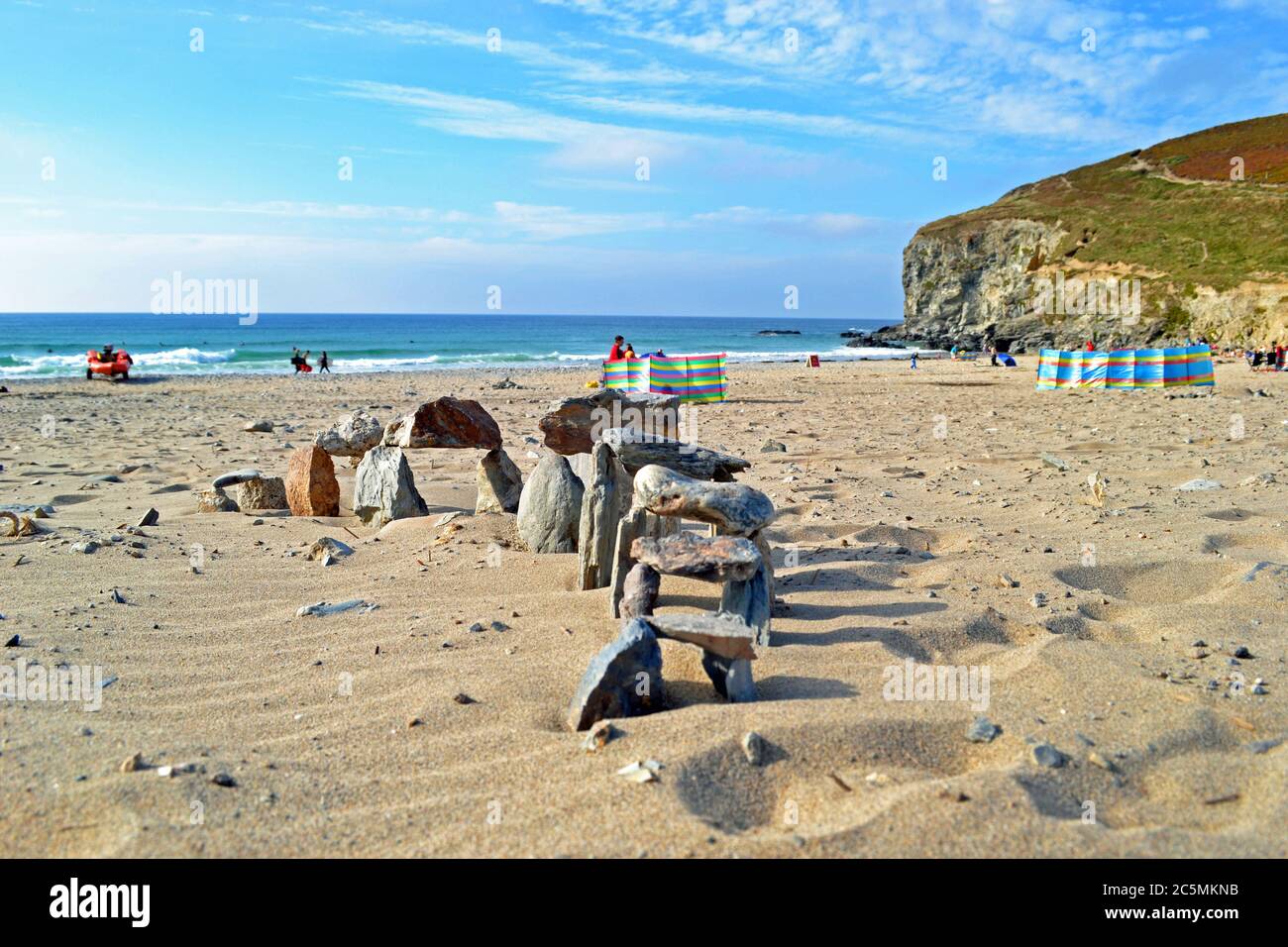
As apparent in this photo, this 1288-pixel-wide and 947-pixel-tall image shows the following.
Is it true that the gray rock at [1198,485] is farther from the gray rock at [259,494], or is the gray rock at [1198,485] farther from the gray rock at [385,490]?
the gray rock at [259,494]

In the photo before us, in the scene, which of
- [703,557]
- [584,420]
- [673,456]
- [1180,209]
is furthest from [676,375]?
[1180,209]

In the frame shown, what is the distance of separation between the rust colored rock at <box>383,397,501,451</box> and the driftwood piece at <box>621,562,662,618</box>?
2.34 m

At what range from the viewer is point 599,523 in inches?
183

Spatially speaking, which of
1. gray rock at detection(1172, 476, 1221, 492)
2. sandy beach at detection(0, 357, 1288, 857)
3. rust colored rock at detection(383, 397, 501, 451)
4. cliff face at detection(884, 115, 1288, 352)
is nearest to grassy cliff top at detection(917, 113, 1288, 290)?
cliff face at detection(884, 115, 1288, 352)

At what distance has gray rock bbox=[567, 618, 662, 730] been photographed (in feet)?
10.2

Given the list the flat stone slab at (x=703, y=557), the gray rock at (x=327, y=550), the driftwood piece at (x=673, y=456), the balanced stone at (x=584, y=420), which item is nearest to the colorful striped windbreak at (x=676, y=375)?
the balanced stone at (x=584, y=420)

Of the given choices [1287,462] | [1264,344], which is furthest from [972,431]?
[1264,344]

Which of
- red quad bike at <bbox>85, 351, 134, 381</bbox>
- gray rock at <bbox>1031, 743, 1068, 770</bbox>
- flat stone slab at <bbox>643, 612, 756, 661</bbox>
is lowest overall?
gray rock at <bbox>1031, 743, 1068, 770</bbox>

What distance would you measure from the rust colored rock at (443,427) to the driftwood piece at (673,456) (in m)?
1.65

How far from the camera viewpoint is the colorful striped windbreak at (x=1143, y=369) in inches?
714

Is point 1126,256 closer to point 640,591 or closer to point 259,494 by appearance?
point 259,494

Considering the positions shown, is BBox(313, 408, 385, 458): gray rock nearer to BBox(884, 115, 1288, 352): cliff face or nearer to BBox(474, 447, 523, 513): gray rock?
BBox(474, 447, 523, 513): gray rock

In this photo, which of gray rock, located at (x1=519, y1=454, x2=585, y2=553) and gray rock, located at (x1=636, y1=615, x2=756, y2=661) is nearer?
gray rock, located at (x1=636, y1=615, x2=756, y2=661)
